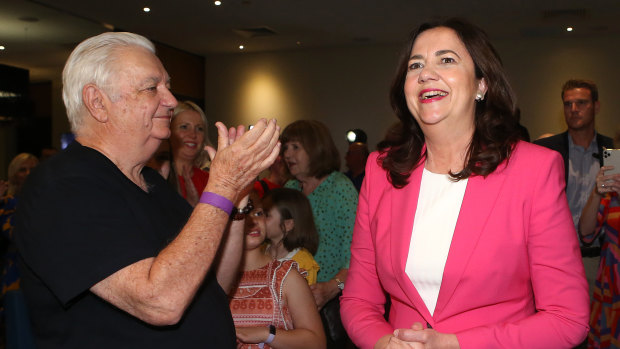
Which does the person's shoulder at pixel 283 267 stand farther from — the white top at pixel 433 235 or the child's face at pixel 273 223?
the white top at pixel 433 235

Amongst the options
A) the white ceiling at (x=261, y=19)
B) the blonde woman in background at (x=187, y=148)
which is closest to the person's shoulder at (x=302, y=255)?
the blonde woman in background at (x=187, y=148)

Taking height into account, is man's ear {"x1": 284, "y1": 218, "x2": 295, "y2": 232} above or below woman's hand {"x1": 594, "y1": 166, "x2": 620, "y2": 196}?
below

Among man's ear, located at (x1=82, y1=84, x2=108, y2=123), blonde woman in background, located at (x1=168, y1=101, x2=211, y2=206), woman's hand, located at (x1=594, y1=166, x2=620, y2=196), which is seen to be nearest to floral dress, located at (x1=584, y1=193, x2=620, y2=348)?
woman's hand, located at (x1=594, y1=166, x2=620, y2=196)

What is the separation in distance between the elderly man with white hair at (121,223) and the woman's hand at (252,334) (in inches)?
19.6

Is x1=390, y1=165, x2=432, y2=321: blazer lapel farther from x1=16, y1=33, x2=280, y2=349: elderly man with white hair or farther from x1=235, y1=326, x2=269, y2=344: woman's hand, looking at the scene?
x1=235, y1=326, x2=269, y2=344: woman's hand

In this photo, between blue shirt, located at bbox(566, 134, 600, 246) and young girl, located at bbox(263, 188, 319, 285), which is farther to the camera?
blue shirt, located at bbox(566, 134, 600, 246)

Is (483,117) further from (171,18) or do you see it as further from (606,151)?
(171,18)

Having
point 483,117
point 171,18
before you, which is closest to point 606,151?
point 483,117

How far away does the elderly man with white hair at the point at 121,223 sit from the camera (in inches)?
46.0

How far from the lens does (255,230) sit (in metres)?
2.35

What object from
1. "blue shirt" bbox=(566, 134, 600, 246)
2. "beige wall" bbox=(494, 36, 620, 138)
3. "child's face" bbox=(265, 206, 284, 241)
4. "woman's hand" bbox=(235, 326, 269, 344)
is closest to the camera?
"woman's hand" bbox=(235, 326, 269, 344)

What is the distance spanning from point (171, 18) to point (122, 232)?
7.11m

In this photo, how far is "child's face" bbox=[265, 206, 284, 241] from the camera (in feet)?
8.91

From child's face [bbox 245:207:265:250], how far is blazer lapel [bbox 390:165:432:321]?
863 millimetres
